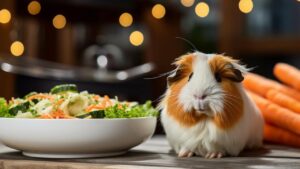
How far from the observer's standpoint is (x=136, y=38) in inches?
226

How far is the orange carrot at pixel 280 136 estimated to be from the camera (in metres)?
1.76

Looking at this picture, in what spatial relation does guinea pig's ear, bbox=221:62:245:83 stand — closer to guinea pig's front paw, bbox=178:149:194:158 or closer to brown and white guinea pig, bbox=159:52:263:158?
brown and white guinea pig, bbox=159:52:263:158

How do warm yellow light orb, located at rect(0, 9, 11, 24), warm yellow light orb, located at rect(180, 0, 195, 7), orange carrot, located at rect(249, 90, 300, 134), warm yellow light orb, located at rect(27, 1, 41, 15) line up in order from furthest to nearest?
warm yellow light orb, located at rect(180, 0, 195, 7)
warm yellow light orb, located at rect(27, 1, 41, 15)
warm yellow light orb, located at rect(0, 9, 11, 24)
orange carrot, located at rect(249, 90, 300, 134)

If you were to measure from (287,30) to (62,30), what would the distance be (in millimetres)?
2135

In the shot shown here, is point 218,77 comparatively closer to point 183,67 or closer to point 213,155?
point 183,67

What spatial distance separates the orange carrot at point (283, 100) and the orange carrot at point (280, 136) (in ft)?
0.26

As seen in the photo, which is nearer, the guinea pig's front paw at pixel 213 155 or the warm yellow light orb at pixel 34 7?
the guinea pig's front paw at pixel 213 155

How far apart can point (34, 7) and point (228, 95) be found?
2747 mm

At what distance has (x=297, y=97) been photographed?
186cm

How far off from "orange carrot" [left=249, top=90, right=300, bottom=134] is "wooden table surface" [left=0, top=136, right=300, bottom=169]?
250mm

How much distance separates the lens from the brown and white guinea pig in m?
1.36

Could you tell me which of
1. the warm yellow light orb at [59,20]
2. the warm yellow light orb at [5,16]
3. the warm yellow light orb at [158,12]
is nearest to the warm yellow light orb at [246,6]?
the warm yellow light orb at [158,12]

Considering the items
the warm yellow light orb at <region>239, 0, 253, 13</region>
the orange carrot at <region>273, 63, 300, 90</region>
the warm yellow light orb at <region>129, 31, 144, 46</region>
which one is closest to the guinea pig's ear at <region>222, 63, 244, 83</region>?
the orange carrot at <region>273, 63, 300, 90</region>

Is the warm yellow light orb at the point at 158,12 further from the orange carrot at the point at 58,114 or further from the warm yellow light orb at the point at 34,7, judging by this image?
the orange carrot at the point at 58,114
